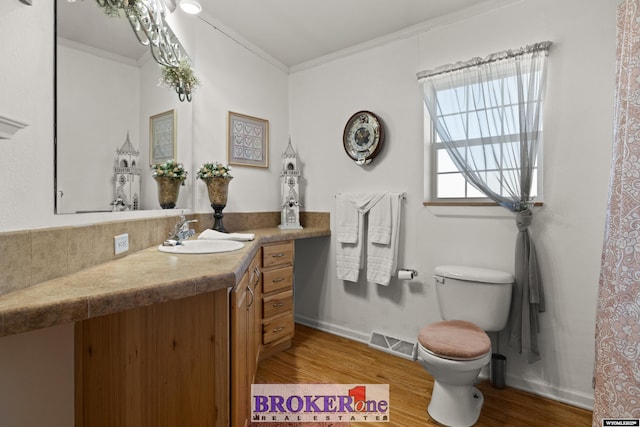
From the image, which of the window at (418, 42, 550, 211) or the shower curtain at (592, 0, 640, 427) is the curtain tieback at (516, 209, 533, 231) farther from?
the shower curtain at (592, 0, 640, 427)

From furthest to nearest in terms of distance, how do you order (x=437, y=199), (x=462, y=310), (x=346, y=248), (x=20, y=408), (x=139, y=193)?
(x=346, y=248), (x=437, y=199), (x=462, y=310), (x=139, y=193), (x=20, y=408)

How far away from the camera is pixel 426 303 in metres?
2.36

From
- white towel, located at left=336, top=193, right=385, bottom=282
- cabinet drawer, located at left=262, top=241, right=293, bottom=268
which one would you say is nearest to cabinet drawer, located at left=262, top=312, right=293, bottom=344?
cabinet drawer, located at left=262, top=241, right=293, bottom=268

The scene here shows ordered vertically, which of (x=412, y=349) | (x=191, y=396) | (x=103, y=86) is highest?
(x=103, y=86)

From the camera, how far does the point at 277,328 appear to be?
2.40 m

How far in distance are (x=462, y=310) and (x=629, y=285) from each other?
2.88 ft

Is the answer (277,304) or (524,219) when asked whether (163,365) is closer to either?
(277,304)

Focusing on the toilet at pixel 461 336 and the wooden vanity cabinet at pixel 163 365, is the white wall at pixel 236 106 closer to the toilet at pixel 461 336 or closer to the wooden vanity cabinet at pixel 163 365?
the wooden vanity cabinet at pixel 163 365

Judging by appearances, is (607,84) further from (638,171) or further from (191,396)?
(191,396)

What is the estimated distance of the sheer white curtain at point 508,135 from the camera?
1.87 metres

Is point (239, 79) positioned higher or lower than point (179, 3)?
lower

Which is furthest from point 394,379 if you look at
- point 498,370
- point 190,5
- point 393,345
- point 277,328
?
point 190,5

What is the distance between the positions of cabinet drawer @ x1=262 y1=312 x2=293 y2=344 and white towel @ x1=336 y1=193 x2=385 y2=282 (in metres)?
0.57

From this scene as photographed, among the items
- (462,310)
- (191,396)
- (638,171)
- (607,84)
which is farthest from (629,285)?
(191,396)
